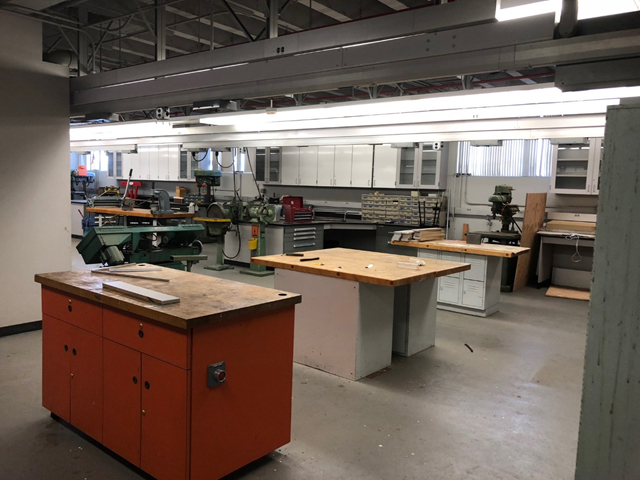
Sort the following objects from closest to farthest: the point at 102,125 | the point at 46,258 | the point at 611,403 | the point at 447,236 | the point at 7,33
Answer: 1. the point at 611,403
2. the point at 7,33
3. the point at 46,258
4. the point at 102,125
5. the point at 447,236

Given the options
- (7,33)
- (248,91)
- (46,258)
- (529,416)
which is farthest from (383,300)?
(7,33)

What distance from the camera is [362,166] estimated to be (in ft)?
26.1

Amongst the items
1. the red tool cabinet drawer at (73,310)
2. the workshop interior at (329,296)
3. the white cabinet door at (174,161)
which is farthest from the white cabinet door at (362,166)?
the red tool cabinet drawer at (73,310)

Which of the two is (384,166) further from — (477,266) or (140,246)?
(140,246)

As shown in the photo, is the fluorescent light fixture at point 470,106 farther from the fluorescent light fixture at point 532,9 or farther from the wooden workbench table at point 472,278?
the wooden workbench table at point 472,278

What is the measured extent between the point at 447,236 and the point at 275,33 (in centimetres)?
525

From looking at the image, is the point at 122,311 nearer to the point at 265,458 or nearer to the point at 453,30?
the point at 265,458

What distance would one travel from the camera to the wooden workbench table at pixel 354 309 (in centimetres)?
308

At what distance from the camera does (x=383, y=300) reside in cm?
325

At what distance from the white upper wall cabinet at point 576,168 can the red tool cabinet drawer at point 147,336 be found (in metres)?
5.80

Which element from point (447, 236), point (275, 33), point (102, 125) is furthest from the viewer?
point (447, 236)

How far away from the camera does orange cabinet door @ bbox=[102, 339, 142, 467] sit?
1.95 m

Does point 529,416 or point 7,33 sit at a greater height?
point 7,33

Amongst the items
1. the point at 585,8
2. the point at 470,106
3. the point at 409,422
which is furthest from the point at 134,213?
the point at 585,8
